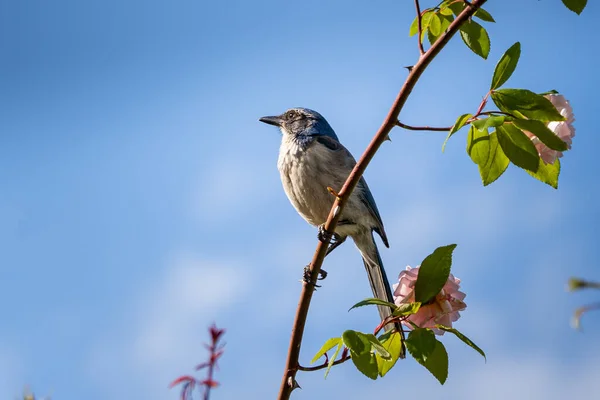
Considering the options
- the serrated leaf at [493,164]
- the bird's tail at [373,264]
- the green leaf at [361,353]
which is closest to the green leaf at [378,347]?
the green leaf at [361,353]

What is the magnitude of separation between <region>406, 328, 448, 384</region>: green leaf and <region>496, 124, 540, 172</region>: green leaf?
613mm

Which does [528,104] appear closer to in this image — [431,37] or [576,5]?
[576,5]

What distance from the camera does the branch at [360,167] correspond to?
2.19m

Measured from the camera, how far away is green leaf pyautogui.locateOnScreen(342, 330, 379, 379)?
2.24m

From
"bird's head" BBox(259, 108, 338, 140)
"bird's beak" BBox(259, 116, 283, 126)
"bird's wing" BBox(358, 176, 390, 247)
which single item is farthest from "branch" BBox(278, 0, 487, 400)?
"bird's beak" BBox(259, 116, 283, 126)

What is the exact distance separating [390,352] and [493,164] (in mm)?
717

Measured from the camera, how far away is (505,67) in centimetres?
220

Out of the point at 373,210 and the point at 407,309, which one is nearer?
the point at 407,309

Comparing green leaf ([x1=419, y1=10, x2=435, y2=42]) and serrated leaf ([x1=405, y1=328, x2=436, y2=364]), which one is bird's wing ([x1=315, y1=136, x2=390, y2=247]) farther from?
serrated leaf ([x1=405, y1=328, x2=436, y2=364])

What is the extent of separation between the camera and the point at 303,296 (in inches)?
105

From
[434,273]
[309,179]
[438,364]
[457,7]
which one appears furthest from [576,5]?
[309,179]

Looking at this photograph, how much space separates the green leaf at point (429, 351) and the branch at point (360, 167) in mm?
424

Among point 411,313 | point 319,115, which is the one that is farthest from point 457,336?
point 319,115

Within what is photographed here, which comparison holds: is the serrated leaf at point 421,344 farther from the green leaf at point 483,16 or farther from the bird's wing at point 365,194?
the bird's wing at point 365,194
